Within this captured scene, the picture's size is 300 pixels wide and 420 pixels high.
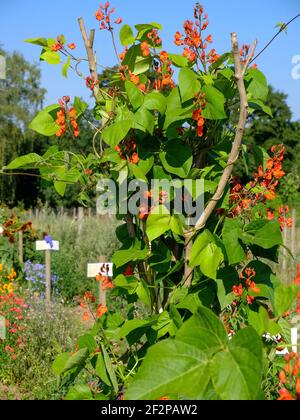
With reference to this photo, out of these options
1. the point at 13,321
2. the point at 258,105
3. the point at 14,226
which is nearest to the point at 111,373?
the point at 258,105

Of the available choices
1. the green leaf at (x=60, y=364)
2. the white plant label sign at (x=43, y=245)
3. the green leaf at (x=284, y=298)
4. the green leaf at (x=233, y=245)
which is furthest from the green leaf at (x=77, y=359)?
the white plant label sign at (x=43, y=245)

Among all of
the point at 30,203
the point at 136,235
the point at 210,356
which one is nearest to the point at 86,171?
the point at 136,235

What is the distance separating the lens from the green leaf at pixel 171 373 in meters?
1.08

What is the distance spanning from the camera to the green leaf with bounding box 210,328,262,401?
108cm

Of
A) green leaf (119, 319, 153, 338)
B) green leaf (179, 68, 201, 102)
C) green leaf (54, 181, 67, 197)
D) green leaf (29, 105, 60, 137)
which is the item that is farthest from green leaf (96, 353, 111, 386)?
green leaf (179, 68, 201, 102)

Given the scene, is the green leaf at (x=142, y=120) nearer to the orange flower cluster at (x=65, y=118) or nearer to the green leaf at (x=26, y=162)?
the orange flower cluster at (x=65, y=118)

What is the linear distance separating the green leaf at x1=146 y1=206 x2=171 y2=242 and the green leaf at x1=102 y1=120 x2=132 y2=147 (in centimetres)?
23

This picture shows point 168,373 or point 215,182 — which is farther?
point 215,182

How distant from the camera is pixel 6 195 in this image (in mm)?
28203

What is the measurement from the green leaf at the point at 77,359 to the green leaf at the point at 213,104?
81 centimetres

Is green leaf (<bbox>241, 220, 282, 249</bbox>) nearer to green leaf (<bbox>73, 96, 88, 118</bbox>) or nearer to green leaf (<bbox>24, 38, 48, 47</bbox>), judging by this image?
green leaf (<bbox>73, 96, 88, 118</bbox>)

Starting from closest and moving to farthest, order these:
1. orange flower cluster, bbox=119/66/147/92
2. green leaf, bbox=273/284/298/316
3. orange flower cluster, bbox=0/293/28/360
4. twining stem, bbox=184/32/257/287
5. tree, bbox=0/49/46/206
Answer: green leaf, bbox=273/284/298/316, twining stem, bbox=184/32/257/287, orange flower cluster, bbox=119/66/147/92, orange flower cluster, bbox=0/293/28/360, tree, bbox=0/49/46/206

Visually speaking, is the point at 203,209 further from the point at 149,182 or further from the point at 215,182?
the point at 149,182
